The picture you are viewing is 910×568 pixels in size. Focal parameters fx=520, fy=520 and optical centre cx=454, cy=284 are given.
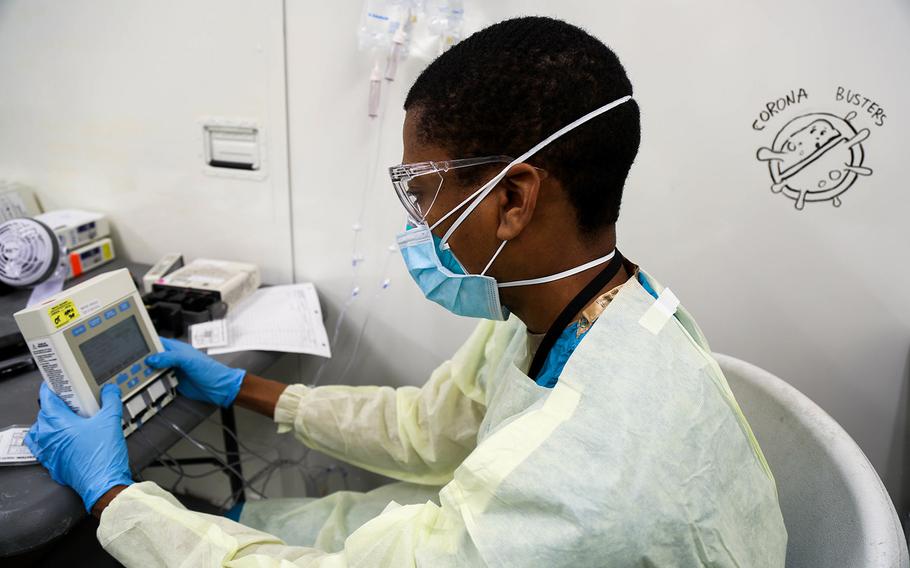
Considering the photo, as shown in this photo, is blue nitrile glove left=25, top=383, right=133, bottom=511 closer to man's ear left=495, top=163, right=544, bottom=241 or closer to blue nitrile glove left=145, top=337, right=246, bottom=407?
blue nitrile glove left=145, top=337, right=246, bottom=407

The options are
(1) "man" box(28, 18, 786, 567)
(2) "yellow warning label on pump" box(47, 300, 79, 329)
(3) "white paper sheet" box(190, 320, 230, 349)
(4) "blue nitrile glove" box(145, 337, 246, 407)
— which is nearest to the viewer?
(1) "man" box(28, 18, 786, 567)

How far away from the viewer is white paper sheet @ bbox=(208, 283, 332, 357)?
120cm

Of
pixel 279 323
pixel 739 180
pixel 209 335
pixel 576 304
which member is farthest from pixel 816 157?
pixel 209 335

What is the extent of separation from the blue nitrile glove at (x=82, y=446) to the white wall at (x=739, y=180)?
28.5 inches

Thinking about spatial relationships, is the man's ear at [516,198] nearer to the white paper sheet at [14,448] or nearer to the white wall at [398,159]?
the white wall at [398,159]

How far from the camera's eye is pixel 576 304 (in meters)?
0.74

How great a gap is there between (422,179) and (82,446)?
62cm

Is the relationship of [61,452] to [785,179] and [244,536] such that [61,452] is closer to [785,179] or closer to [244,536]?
[244,536]

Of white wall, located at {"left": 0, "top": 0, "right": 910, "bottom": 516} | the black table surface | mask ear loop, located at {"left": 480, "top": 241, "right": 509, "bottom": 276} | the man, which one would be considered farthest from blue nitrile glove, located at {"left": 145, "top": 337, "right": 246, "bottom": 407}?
mask ear loop, located at {"left": 480, "top": 241, "right": 509, "bottom": 276}

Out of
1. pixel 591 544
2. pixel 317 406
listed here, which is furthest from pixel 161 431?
pixel 591 544

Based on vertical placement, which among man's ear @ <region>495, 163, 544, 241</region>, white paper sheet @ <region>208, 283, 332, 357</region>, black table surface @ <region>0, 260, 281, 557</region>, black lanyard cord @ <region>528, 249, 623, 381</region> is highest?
man's ear @ <region>495, 163, 544, 241</region>

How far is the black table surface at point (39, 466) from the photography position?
70 centimetres

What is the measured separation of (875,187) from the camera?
110cm

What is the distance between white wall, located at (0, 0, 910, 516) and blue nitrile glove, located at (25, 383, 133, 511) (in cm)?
71
